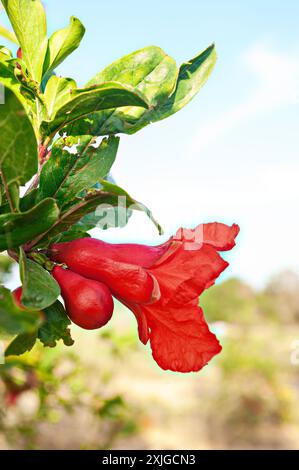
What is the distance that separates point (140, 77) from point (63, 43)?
0.08m

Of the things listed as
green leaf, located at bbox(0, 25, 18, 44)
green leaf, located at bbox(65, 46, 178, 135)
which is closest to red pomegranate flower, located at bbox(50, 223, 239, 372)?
green leaf, located at bbox(65, 46, 178, 135)

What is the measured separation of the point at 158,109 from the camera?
50 centimetres

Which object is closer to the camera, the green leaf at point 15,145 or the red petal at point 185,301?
the green leaf at point 15,145

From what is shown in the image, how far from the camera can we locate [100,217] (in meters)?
0.52

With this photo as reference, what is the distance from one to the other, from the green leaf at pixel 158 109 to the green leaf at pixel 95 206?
0.23 ft

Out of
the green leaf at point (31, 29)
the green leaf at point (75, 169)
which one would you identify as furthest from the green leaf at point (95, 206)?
the green leaf at point (31, 29)

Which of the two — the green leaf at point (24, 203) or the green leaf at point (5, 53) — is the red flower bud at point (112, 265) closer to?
the green leaf at point (24, 203)

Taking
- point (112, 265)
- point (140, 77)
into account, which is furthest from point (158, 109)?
point (112, 265)

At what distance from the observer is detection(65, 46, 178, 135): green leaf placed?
1.59 ft

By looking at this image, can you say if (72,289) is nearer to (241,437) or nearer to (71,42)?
(71,42)

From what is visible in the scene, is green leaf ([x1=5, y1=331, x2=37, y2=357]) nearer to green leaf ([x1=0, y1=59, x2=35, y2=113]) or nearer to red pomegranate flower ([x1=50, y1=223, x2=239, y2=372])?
red pomegranate flower ([x1=50, y1=223, x2=239, y2=372])

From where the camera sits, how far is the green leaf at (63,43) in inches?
20.2

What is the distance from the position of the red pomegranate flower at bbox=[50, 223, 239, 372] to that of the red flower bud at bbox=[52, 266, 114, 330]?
0.04 ft
